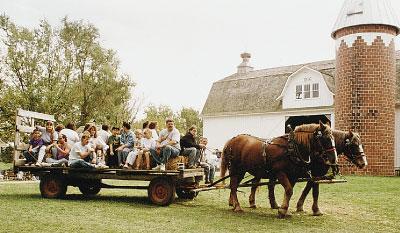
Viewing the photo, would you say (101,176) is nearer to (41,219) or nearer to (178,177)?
(178,177)

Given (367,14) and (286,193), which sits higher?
(367,14)

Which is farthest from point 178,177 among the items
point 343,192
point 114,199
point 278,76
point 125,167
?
point 278,76

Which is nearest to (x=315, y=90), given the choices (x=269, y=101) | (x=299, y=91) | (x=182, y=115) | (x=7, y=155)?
(x=299, y=91)

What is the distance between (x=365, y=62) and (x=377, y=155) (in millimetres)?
4794

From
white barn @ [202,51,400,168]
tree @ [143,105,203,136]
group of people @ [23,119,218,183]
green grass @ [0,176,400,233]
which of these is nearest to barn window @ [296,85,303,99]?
white barn @ [202,51,400,168]

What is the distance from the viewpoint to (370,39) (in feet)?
78.3

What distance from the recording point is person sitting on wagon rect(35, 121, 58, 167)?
487 inches

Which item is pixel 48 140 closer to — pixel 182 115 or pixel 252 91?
pixel 252 91

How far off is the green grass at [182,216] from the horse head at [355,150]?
3.87 ft

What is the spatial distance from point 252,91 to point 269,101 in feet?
7.44

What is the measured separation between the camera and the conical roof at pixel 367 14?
937 inches

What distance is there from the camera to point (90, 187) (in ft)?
43.7

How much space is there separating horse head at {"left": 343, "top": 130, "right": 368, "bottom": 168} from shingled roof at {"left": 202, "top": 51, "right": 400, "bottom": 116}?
23.1 meters

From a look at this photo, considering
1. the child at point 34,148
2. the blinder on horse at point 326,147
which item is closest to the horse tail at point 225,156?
the blinder on horse at point 326,147
